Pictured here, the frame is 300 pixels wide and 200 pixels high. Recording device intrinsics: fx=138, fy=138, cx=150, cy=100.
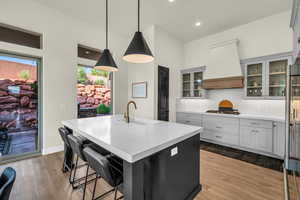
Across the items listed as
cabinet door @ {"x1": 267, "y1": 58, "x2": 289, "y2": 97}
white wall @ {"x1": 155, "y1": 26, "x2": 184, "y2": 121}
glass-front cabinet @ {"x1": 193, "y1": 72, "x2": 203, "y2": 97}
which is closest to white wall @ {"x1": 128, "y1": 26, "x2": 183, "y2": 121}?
white wall @ {"x1": 155, "y1": 26, "x2": 184, "y2": 121}

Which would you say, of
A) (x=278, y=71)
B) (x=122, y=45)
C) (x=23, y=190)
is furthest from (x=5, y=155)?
(x=278, y=71)

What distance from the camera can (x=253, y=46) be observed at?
371 centimetres

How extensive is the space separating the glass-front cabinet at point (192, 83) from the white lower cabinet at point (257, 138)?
1.56 m

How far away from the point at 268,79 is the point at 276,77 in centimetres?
18

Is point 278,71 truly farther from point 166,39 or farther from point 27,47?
point 27,47

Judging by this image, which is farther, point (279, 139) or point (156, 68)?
point (156, 68)

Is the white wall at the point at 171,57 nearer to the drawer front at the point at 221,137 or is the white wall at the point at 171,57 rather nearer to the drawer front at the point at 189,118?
the drawer front at the point at 189,118

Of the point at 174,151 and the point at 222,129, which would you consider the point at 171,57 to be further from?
the point at 174,151

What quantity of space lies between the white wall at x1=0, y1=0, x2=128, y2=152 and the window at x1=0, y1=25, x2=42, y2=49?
0.14 m

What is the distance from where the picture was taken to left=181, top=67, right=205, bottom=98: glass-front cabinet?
454 cm

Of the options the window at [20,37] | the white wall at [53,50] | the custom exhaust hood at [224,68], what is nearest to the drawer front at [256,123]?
the custom exhaust hood at [224,68]

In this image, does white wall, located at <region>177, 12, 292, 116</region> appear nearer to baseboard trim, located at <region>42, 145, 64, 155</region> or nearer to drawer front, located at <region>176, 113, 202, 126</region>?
drawer front, located at <region>176, 113, 202, 126</region>

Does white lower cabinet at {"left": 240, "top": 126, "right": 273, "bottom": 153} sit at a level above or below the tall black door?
below

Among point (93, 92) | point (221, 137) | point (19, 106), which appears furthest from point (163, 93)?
point (19, 106)
